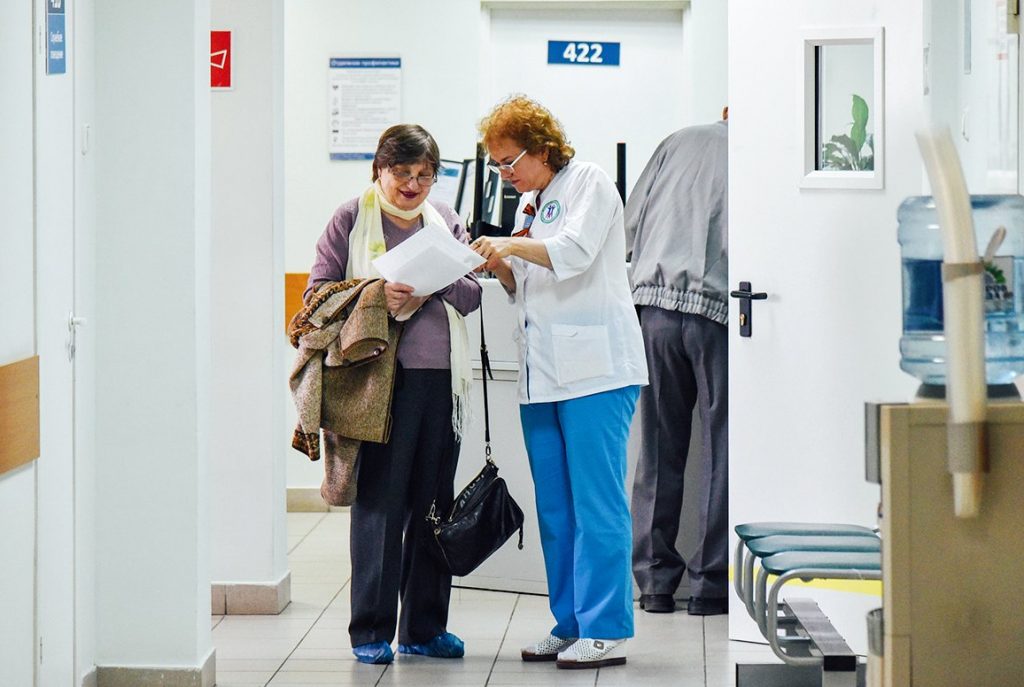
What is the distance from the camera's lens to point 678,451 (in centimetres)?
465

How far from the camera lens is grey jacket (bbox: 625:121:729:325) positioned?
14.8 ft

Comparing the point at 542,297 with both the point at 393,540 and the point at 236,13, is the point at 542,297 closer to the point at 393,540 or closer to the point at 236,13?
the point at 393,540

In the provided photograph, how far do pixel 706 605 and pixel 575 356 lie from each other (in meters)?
1.26

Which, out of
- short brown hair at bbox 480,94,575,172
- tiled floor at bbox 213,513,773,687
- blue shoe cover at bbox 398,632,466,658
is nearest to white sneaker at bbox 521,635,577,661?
tiled floor at bbox 213,513,773,687

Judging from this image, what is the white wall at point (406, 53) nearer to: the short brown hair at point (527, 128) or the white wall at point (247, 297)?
the white wall at point (247, 297)

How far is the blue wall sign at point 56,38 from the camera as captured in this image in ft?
10.1

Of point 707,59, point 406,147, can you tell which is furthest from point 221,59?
point 707,59


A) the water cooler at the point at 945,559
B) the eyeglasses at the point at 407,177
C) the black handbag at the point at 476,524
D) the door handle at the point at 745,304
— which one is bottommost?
the black handbag at the point at 476,524

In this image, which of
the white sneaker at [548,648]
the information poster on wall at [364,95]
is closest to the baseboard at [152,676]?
the white sneaker at [548,648]

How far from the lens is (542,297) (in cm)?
374

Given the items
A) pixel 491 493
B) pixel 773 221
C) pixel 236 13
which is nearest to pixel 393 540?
pixel 491 493

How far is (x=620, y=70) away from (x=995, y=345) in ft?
15.3

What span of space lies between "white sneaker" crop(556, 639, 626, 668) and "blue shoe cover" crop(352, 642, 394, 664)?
481 millimetres

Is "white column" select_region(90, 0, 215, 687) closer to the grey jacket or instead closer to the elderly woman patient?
the elderly woman patient
